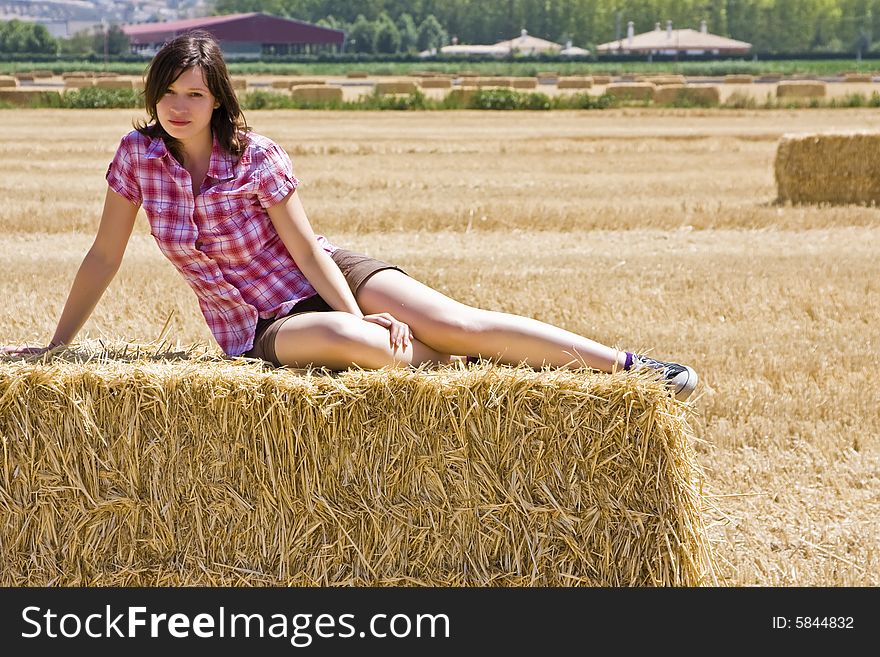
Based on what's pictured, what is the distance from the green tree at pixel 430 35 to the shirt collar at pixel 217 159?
5207 inches

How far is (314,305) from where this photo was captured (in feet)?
14.2

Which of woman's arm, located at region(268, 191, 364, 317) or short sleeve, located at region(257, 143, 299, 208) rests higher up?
short sleeve, located at region(257, 143, 299, 208)

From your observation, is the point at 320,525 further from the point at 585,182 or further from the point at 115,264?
the point at 585,182

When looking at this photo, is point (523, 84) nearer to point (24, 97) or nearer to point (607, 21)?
point (24, 97)

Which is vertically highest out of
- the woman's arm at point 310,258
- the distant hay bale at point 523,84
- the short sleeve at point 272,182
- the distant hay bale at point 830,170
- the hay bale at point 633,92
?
the distant hay bale at point 523,84

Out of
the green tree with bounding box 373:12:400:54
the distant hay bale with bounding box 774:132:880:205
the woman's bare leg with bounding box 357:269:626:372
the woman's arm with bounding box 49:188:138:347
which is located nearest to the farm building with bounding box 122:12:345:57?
the green tree with bounding box 373:12:400:54

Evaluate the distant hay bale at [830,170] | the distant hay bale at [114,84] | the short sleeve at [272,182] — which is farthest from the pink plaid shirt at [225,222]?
the distant hay bale at [114,84]

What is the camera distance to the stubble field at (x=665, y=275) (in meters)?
5.38

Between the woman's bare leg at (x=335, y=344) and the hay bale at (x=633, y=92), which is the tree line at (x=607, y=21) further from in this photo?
the woman's bare leg at (x=335, y=344)

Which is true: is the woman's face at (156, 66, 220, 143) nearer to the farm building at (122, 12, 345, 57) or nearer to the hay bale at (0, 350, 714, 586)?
the hay bale at (0, 350, 714, 586)

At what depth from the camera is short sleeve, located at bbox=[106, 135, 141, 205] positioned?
426 cm

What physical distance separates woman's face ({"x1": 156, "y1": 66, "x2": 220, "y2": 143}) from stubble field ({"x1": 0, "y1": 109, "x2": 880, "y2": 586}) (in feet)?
6.45

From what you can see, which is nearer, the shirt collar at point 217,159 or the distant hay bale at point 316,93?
the shirt collar at point 217,159

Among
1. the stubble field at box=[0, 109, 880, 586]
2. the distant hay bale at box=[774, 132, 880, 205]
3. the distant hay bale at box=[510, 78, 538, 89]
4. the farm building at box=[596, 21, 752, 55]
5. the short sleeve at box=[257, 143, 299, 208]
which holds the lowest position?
the stubble field at box=[0, 109, 880, 586]
